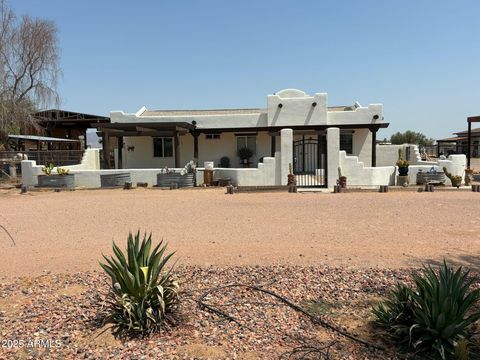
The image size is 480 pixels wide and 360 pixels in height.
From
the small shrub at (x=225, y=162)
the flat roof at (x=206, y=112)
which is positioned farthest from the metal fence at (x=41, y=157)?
the small shrub at (x=225, y=162)

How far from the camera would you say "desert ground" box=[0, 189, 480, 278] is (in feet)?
22.2

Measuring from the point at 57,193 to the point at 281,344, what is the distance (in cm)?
1708

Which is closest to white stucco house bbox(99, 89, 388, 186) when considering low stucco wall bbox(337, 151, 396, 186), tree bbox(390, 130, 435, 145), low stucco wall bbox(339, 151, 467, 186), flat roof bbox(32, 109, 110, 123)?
low stucco wall bbox(339, 151, 467, 186)

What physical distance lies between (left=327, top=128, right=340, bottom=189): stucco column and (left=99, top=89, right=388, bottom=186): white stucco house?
5.21 metres

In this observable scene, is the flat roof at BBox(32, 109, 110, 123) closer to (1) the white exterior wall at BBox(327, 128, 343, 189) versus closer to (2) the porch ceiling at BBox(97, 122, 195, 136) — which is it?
(2) the porch ceiling at BBox(97, 122, 195, 136)

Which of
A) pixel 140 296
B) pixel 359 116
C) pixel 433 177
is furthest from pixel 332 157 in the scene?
pixel 140 296

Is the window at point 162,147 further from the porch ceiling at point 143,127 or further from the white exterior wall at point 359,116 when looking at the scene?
the white exterior wall at point 359,116

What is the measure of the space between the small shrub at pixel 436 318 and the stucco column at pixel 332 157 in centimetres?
Result: 1461

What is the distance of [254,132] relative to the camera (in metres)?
27.0

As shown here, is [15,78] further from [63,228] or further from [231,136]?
[63,228]

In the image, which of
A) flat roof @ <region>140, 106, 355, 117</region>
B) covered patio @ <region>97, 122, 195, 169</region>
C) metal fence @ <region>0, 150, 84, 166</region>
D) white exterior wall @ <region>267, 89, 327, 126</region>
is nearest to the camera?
covered patio @ <region>97, 122, 195, 169</region>

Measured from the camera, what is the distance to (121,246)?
7.73 meters

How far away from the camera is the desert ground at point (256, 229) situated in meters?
6.76

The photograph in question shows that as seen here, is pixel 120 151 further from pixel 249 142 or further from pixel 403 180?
pixel 403 180
